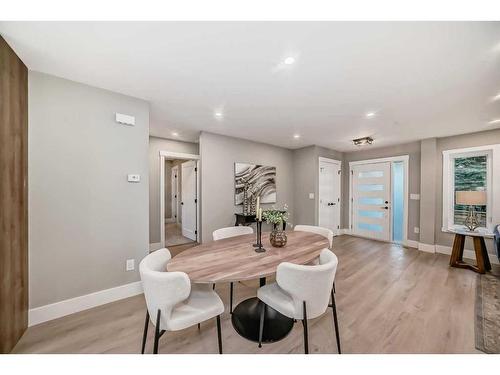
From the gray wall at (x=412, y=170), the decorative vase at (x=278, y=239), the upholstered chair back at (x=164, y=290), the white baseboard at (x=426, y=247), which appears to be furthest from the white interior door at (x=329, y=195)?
the upholstered chair back at (x=164, y=290)

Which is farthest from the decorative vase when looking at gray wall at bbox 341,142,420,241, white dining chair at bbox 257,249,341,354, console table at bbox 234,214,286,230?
gray wall at bbox 341,142,420,241

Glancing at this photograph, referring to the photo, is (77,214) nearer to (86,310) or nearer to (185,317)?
(86,310)

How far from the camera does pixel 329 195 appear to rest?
5.22 metres

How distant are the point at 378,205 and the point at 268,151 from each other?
10.0 ft

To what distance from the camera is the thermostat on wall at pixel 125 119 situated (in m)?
2.22

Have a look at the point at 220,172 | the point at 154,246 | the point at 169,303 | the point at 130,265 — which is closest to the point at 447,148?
the point at 220,172

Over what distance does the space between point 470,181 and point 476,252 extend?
1.44 m

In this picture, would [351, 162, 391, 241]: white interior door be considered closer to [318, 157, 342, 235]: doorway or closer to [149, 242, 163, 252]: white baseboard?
[318, 157, 342, 235]: doorway

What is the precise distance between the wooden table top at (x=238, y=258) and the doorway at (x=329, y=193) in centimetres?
304

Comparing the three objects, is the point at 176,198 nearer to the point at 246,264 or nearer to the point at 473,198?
the point at 246,264

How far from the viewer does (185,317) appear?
1.26m

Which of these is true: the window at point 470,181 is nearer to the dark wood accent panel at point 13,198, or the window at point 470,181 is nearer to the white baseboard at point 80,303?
the white baseboard at point 80,303
